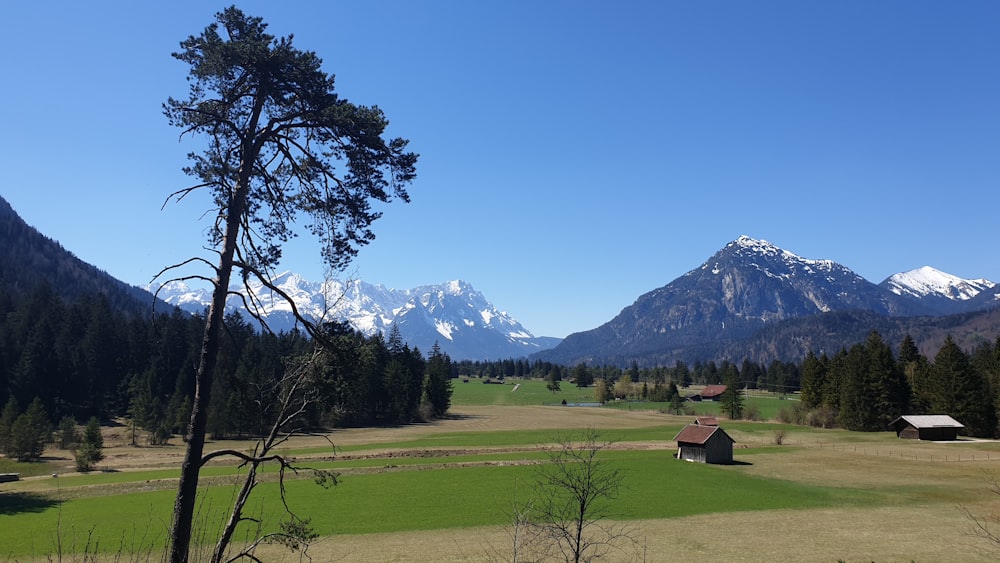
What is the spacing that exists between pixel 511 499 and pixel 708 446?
35.1 m

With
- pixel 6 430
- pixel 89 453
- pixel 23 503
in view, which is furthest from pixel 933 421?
pixel 6 430

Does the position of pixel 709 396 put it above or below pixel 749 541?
below

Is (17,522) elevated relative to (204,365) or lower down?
lower down

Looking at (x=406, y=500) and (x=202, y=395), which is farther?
(x=406, y=500)

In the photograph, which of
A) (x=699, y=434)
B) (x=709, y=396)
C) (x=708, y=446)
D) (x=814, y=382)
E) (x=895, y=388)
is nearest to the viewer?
(x=708, y=446)

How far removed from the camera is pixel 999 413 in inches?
3398

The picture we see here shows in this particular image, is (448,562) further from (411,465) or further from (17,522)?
(411,465)

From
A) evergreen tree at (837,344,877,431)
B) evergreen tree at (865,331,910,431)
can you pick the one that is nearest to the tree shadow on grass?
evergreen tree at (837,344,877,431)

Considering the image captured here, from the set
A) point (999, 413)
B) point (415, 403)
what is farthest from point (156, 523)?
point (999, 413)

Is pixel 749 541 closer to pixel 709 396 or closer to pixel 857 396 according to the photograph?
pixel 857 396

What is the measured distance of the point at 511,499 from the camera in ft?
147

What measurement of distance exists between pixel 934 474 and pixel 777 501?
2482cm

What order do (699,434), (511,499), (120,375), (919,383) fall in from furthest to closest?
(120,375) < (919,383) < (699,434) < (511,499)

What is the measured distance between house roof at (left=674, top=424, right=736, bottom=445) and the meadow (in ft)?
11.5
